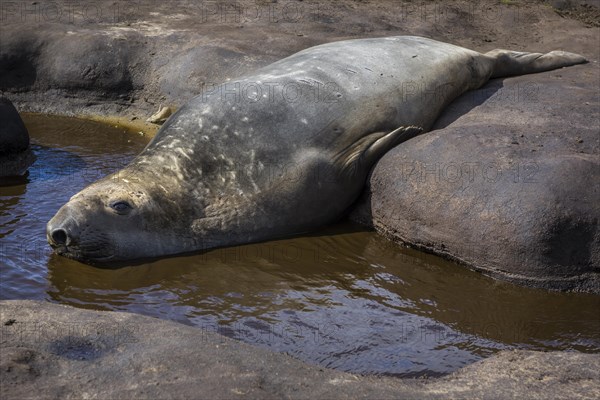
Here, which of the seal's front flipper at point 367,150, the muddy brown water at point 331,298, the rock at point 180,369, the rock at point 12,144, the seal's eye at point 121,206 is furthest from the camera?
the rock at point 12,144

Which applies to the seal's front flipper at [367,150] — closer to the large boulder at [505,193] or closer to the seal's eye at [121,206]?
the large boulder at [505,193]

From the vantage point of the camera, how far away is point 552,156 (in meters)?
6.21

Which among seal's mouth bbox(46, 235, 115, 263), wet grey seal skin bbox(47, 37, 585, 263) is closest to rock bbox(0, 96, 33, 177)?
wet grey seal skin bbox(47, 37, 585, 263)

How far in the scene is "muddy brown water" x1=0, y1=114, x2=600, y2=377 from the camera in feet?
15.8

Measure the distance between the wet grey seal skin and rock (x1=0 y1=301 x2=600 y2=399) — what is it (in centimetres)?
172

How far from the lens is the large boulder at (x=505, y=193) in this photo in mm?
5688

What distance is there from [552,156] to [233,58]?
391 cm

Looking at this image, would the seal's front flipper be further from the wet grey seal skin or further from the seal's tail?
the seal's tail

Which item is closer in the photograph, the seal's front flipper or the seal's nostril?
the seal's nostril

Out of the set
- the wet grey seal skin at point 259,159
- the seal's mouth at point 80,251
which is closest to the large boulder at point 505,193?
the wet grey seal skin at point 259,159

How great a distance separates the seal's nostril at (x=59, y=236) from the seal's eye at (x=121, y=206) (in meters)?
0.36

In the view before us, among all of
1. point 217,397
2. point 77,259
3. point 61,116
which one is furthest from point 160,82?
point 217,397

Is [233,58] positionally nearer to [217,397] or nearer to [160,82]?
[160,82]

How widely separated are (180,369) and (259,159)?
300cm
